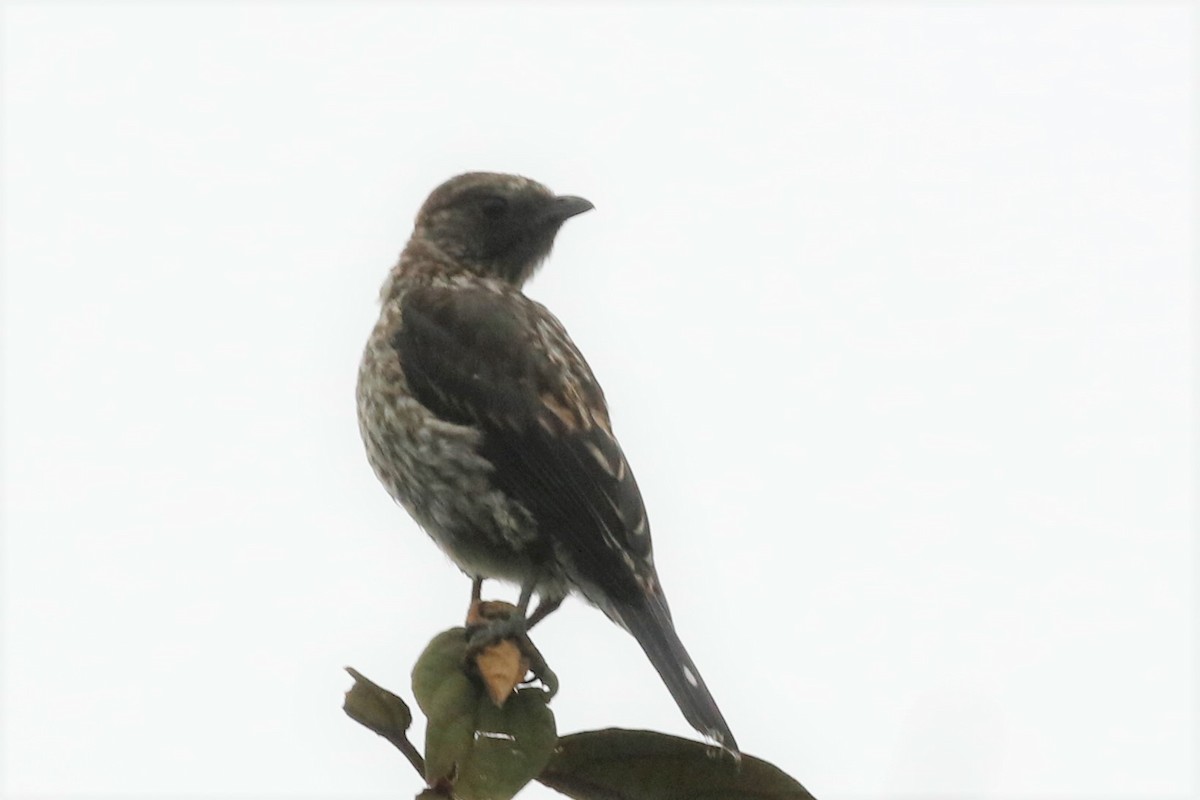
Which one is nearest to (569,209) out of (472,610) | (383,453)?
(383,453)

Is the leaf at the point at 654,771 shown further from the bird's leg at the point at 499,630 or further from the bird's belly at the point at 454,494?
the bird's belly at the point at 454,494

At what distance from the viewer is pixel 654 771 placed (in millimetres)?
3219

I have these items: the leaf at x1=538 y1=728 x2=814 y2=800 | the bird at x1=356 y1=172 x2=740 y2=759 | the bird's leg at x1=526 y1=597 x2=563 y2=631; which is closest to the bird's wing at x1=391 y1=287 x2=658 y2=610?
the bird at x1=356 y1=172 x2=740 y2=759

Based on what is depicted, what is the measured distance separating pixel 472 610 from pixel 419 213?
269 cm

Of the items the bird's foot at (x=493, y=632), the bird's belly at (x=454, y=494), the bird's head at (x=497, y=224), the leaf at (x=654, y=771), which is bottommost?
the leaf at (x=654, y=771)

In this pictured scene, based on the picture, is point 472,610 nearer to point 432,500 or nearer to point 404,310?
point 432,500

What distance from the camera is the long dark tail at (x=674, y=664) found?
4016mm

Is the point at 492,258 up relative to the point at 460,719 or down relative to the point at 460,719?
up

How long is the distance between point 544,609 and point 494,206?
198 centimetres

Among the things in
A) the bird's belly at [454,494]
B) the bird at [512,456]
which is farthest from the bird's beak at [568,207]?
the bird's belly at [454,494]

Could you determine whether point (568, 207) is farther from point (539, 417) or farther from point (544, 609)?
point (544, 609)

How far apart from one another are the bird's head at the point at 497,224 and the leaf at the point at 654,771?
3065 mm

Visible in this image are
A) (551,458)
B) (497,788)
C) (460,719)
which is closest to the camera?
(497,788)

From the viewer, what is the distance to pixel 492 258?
20.0 feet
